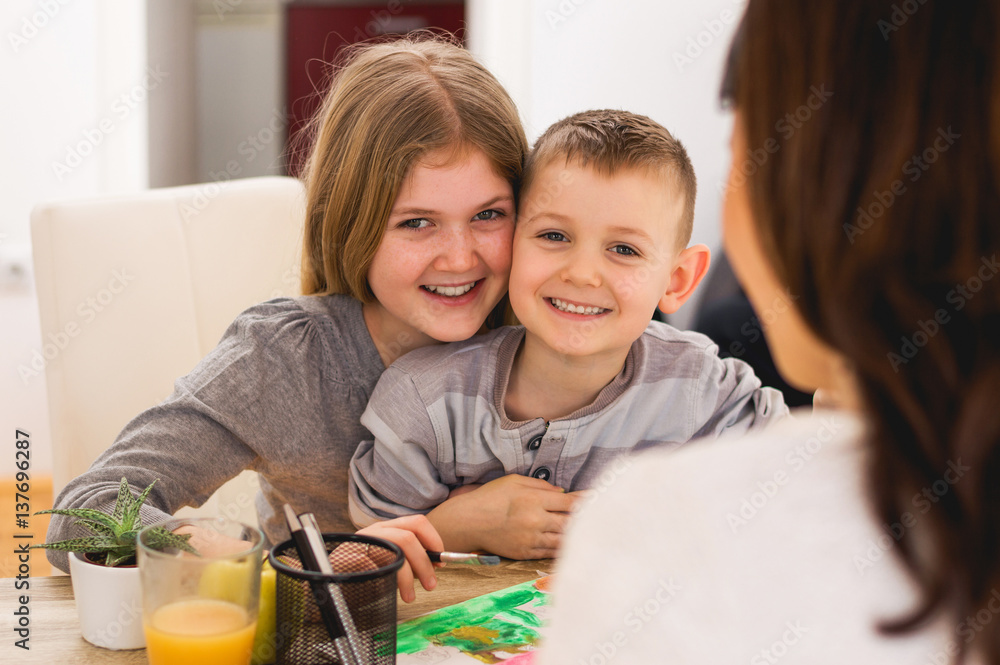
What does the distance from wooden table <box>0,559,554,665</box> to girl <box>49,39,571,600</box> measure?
0.40 feet

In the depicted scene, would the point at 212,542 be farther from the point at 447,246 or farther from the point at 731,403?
the point at 731,403

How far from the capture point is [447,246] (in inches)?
46.4

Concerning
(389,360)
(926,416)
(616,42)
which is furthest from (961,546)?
(616,42)

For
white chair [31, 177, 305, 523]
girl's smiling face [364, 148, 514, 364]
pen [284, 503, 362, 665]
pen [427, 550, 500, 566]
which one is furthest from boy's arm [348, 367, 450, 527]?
white chair [31, 177, 305, 523]

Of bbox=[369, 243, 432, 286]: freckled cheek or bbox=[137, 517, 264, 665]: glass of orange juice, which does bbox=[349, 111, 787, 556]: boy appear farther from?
bbox=[137, 517, 264, 665]: glass of orange juice

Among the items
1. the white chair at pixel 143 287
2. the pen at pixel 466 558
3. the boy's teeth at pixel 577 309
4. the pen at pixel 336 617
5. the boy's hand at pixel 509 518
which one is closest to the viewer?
the pen at pixel 336 617

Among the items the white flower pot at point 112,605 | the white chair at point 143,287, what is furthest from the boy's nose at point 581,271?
the white chair at point 143,287

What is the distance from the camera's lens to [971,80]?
40 cm

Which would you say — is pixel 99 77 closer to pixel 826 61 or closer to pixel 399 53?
pixel 399 53

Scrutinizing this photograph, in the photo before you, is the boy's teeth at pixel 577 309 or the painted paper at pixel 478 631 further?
the boy's teeth at pixel 577 309

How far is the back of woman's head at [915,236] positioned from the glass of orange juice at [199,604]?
50 cm

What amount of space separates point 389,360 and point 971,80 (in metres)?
0.98

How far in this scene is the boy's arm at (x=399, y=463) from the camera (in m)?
1.13

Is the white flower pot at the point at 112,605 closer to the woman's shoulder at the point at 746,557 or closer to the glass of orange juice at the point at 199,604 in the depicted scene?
the glass of orange juice at the point at 199,604
